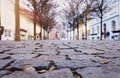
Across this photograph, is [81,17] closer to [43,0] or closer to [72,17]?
[72,17]

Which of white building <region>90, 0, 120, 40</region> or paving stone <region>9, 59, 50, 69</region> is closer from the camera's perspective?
paving stone <region>9, 59, 50, 69</region>

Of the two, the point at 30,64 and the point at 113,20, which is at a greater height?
the point at 113,20

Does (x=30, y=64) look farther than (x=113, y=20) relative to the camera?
No

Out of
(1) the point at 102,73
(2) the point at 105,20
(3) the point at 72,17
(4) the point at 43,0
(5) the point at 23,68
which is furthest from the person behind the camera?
(2) the point at 105,20

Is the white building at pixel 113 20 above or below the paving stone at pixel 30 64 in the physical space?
above

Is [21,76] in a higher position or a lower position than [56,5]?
lower

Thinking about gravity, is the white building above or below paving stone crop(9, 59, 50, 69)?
above

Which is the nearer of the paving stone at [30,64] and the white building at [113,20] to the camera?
the paving stone at [30,64]

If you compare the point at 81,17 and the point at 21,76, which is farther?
the point at 81,17

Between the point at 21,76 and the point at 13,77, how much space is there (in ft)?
0.28

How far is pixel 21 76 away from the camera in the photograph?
2.45 meters

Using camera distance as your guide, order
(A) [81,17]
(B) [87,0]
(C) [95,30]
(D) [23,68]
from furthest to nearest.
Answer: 1. (C) [95,30]
2. (A) [81,17]
3. (B) [87,0]
4. (D) [23,68]

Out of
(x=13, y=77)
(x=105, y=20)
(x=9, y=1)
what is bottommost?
(x=13, y=77)

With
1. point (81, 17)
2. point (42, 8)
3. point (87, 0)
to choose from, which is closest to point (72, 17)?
point (81, 17)
